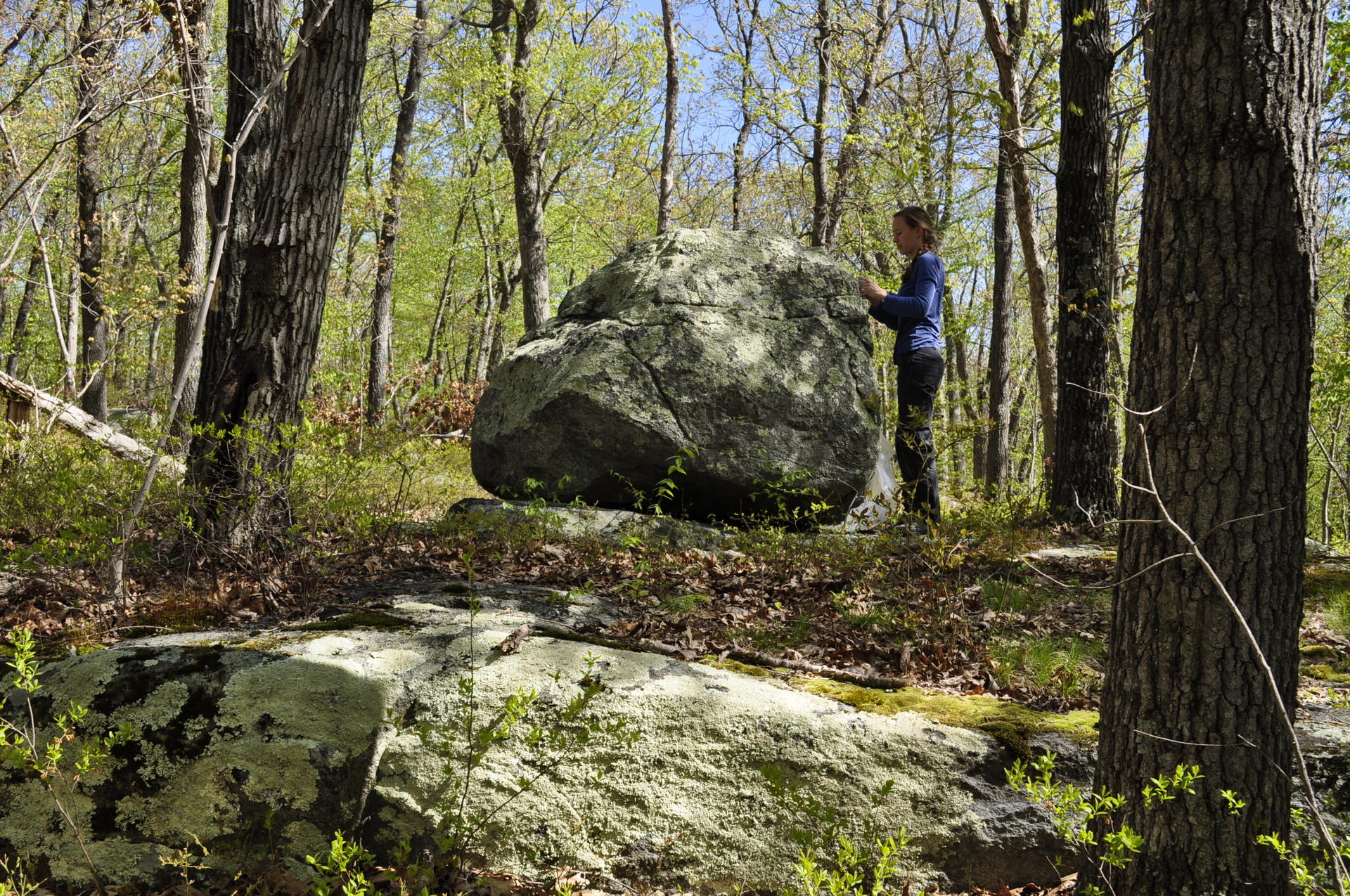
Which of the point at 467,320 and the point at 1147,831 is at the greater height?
the point at 467,320

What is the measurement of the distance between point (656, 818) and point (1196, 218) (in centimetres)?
255

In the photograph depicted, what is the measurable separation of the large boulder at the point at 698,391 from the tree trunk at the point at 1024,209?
1970 mm

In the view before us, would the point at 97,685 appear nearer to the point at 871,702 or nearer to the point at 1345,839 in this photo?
the point at 871,702

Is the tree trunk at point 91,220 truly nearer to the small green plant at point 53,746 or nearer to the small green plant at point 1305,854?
the small green plant at point 53,746

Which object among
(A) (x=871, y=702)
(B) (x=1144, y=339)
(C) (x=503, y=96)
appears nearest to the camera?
(B) (x=1144, y=339)

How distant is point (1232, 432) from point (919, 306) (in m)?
4.05

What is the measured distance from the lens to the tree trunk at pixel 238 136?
4.95 m

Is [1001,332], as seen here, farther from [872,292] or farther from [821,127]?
[872,292]

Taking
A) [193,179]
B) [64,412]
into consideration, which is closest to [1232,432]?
[64,412]

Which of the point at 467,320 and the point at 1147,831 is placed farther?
the point at 467,320

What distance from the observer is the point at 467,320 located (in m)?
29.4

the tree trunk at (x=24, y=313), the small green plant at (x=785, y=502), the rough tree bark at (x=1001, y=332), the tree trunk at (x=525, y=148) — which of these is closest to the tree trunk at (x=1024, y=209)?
the small green plant at (x=785, y=502)

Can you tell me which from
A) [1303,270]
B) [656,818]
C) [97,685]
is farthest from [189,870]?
[1303,270]

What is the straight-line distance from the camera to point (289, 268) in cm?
485
